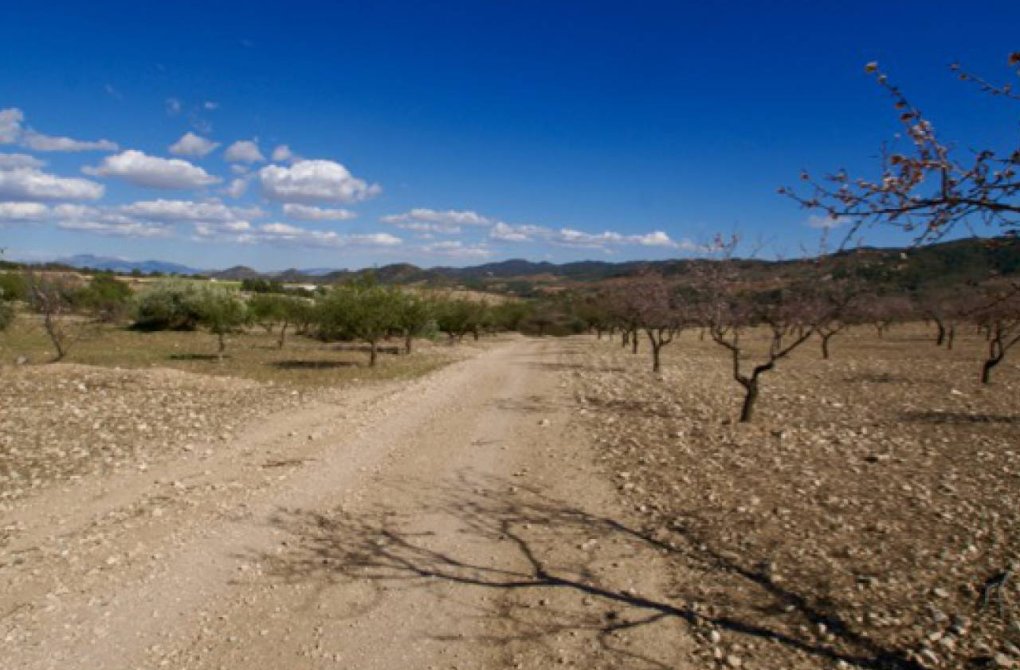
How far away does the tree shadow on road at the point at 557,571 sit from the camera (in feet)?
18.3

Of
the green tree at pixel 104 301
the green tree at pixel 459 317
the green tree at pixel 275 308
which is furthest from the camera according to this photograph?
the green tree at pixel 104 301

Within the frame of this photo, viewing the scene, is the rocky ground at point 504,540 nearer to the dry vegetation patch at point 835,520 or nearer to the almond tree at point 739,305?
the dry vegetation patch at point 835,520

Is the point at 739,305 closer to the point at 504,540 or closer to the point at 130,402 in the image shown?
the point at 504,540

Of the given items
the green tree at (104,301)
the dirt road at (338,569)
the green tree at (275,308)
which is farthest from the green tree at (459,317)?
the dirt road at (338,569)

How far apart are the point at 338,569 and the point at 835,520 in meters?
6.73

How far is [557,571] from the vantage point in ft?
22.9

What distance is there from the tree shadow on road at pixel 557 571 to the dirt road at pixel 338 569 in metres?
0.03

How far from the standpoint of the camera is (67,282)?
33.6 m

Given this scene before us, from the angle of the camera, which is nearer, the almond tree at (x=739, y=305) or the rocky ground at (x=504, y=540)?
the rocky ground at (x=504, y=540)

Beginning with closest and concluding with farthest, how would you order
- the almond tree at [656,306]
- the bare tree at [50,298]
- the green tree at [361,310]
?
1. the bare tree at [50,298]
2. the almond tree at [656,306]
3. the green tree at [361,310]

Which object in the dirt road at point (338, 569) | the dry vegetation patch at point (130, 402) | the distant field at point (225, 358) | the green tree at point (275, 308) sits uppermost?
the green tree at point (275, 308)

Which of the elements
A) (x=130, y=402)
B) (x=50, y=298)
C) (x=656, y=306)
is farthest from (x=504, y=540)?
(x=50, y=298)

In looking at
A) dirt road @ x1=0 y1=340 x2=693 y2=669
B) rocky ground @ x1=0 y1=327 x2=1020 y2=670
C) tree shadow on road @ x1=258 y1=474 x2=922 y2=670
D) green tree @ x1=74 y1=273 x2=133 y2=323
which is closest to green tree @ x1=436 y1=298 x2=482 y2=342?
green tree @ x1=74 y1=273 x2=133 y2=323

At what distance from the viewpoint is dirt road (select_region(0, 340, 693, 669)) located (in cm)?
550
